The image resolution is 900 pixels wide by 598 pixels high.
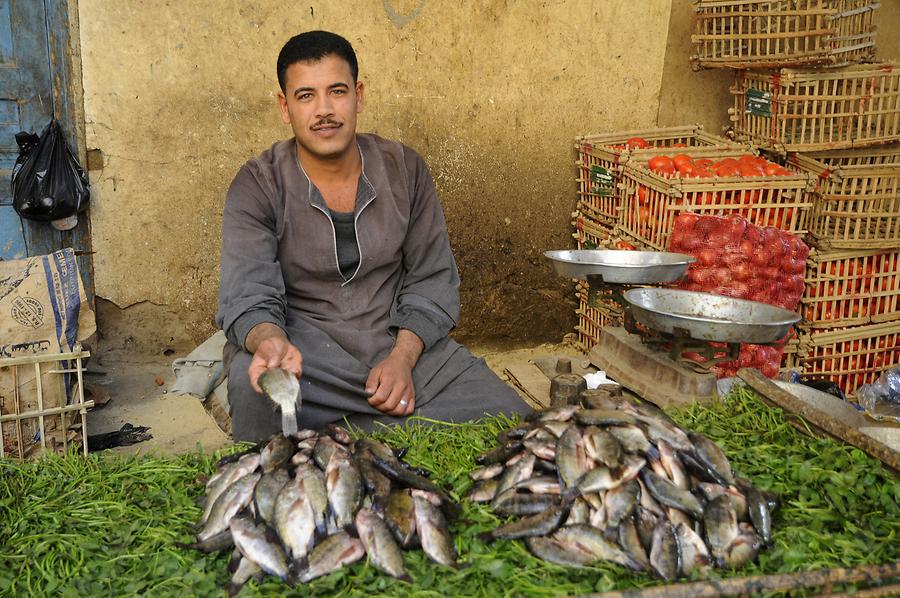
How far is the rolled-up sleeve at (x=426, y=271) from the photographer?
3.94m

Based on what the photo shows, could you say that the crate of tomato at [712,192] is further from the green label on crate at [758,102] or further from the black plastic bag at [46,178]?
the black plastic bag at [46,178]

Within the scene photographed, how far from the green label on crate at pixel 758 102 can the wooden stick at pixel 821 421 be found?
253 centimetres

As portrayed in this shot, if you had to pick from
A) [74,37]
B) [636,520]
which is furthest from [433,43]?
[636,520]

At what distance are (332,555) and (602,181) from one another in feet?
12.7

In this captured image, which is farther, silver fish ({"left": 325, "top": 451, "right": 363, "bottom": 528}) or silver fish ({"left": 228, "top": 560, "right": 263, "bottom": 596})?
silver fish ({"left": 325, "top": 451, "right": 363, "bottom": 528})

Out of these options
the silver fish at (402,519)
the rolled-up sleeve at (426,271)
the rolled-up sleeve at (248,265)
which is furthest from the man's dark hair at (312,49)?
the silver fish at (402,519)

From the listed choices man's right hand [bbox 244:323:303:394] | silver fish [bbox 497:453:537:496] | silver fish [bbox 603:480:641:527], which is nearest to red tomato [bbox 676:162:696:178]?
A: man's right hand [bbox 244:323:303:394]

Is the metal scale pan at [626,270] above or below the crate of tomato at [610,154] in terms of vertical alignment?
below

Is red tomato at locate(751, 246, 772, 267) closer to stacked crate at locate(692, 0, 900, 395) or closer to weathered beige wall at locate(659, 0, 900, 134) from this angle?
stacked crate at locate(692, 0, 900, 395)

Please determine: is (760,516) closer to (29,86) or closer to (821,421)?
(821,421)

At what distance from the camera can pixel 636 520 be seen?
2.60 meters

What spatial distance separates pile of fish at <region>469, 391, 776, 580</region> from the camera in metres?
2.51

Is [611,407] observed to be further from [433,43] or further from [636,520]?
[433,43]

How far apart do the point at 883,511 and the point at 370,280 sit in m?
2.19
